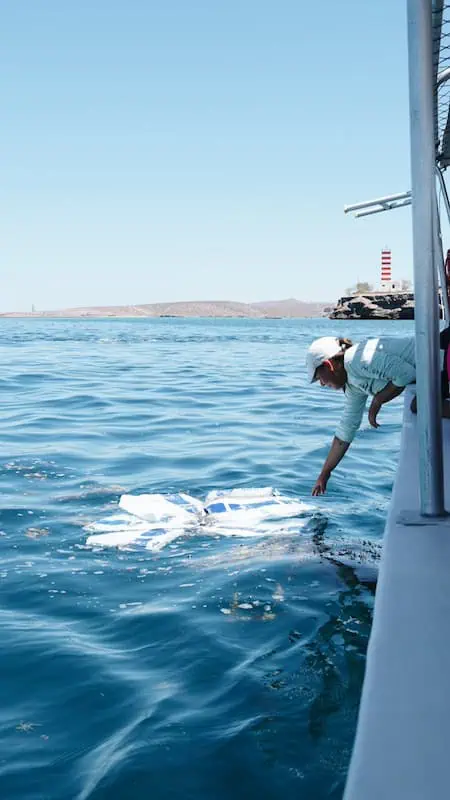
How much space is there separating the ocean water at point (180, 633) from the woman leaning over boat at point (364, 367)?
106 cm

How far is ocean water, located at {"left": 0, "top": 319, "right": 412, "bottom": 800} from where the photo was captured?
114 inches

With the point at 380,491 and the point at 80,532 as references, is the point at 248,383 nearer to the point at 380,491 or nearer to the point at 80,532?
the point at 380,491

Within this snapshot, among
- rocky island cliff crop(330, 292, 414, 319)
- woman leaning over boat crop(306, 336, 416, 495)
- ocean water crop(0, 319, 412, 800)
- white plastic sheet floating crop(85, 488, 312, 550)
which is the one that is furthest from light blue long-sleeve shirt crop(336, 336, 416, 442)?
rocky island cliff crop(330, 292, 414, 319)

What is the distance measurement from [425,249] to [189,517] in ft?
14.6

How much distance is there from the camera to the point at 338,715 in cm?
319

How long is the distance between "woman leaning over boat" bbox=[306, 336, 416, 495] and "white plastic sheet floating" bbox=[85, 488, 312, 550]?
3.38 feet

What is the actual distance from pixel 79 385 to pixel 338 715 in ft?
48.8

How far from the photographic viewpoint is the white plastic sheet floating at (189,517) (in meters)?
6.04

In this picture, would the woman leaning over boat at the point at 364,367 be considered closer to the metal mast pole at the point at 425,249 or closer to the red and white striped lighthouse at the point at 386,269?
the metal mast pole at the point at 425,249

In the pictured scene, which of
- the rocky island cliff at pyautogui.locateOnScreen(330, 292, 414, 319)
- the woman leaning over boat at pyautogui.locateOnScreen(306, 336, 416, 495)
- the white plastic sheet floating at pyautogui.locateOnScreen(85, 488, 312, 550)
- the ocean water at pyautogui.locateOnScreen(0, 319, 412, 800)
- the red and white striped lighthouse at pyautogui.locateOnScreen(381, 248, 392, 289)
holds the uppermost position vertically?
the red and white striped lighthouse at pyautogui.locateOnScreen(381, 248, 392, 289)

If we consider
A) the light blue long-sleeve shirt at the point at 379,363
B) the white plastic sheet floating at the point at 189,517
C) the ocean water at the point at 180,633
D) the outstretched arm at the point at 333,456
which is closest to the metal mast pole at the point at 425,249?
the ocean water at the point at 180,633

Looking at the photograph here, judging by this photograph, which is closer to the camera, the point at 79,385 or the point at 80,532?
the point at 80,532

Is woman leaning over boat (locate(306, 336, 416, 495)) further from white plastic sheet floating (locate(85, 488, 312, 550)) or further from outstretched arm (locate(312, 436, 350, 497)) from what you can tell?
white plastic sheet floating (locate(85, 488, 312, 550))

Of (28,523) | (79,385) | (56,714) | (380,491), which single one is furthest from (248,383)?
(56,714)
